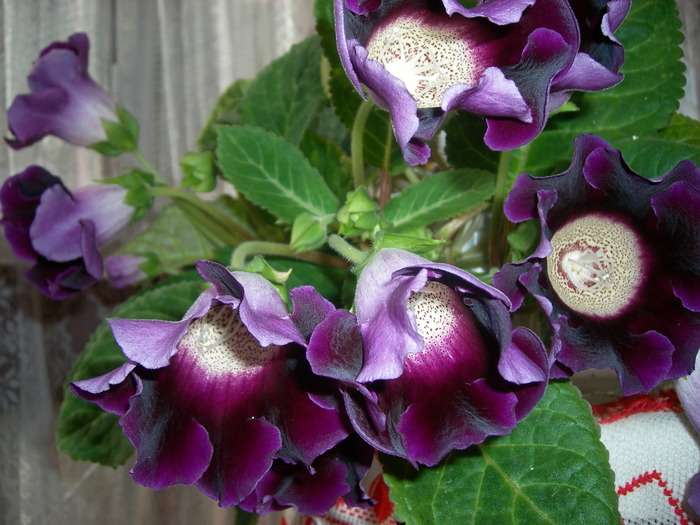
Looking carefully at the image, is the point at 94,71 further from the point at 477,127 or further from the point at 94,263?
the point at 477,127

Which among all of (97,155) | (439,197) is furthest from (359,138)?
(97,155)

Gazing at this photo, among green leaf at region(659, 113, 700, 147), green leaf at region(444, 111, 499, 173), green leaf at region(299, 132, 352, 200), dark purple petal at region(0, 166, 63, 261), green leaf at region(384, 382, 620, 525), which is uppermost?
green leaf at region(659, 113, 700, 147)

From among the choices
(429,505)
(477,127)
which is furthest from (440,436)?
(477,127)

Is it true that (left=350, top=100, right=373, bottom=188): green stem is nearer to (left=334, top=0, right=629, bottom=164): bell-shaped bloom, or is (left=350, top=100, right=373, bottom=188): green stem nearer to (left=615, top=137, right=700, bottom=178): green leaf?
(left=334, top=0, right=629, bottom=164): bell-shaped bloom

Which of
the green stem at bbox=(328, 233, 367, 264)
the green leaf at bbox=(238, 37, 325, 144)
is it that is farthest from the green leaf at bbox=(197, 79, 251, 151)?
the green stem at bbox=(328, 233, 367, 264)

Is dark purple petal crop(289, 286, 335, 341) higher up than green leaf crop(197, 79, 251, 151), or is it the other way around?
dark purple petal crop(289, 286, 335, 341)

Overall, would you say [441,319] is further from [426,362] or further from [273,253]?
[273,253]

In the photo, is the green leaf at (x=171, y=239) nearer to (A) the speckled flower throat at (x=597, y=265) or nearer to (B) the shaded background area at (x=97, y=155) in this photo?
(B) the shaded background area at (x=97, y=155)
